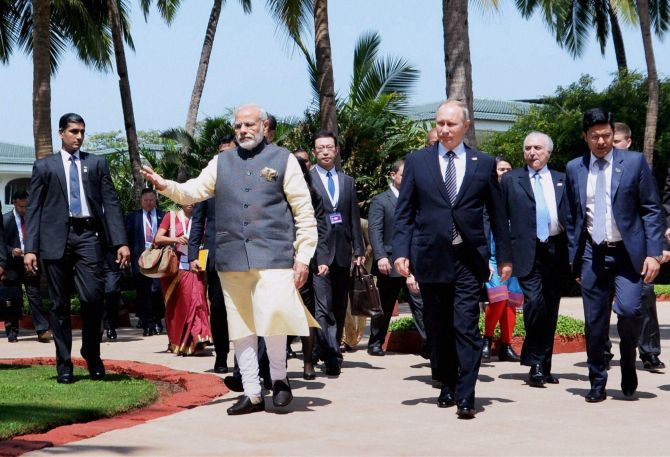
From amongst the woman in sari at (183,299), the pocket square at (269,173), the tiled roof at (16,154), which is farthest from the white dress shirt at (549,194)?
the tiled roof at (16,154)

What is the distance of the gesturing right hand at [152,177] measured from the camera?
7316 millimetres

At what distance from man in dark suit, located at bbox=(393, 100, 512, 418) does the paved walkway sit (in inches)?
17.8

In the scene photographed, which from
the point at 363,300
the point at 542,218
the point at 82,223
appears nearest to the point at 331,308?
the point at 363,300

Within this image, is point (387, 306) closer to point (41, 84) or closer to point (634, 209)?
point (634, 209)

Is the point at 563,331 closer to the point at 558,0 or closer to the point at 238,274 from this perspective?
Answer: the point at 238,274

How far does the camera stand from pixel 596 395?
27.0 ft

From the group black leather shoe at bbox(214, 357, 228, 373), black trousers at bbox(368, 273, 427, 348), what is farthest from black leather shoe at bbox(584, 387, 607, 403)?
black leather shoe at bbox(214, 357, 228, 373)

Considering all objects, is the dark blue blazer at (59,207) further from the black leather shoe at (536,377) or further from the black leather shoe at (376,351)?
the black leather shoe at (376,351)

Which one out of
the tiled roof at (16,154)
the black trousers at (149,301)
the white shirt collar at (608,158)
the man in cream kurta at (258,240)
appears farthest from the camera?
the tiled roof at (16,154)

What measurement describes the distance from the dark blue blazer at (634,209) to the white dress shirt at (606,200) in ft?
0.10

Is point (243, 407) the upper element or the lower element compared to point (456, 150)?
lower

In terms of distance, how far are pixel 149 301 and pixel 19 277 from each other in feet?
5.34

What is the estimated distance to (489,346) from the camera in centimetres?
1136

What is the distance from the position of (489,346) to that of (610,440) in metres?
4.74
